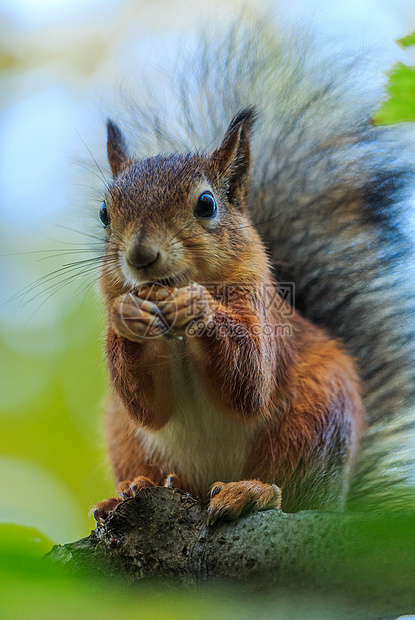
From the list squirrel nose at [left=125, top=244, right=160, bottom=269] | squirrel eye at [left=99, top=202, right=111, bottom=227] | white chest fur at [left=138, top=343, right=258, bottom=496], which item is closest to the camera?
squirrel nose at [left=125, top=244, right=160, bottom=269]

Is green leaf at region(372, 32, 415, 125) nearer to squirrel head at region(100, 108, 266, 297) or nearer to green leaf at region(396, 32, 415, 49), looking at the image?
green leaf at region(396, 32, 415, 49)

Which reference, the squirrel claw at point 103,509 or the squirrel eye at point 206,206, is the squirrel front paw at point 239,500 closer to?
the squirrel claw at point 103,509

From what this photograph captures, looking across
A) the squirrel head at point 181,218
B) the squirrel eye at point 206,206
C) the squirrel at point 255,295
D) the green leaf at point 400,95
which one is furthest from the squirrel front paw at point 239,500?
the green leaf at point 400,95

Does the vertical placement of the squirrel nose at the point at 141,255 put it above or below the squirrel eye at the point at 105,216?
below

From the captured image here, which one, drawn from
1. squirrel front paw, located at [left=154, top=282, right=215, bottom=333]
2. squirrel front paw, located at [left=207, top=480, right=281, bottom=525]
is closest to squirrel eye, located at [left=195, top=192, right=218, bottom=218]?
squirrel front paw, located at [left=154, top=282, right=215, bottom=333]

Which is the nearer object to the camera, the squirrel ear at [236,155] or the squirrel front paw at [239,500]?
the squirrel front paw at [239,500]

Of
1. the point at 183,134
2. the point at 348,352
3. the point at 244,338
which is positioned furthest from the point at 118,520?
the point at 183,134
